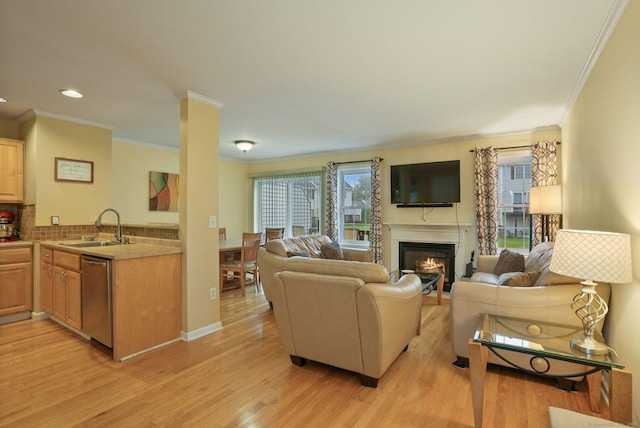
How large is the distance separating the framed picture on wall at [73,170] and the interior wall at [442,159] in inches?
157

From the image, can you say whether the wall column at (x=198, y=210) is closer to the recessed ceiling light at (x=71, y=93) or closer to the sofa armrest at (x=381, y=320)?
the recessed ceiling light at (x=71, y=93)

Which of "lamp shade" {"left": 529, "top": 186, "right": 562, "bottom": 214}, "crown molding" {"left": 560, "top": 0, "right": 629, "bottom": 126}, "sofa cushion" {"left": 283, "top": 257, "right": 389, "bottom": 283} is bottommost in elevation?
"sofa cushion" {"left": 283, "top": 257, "right": 389, "bottom": 283}

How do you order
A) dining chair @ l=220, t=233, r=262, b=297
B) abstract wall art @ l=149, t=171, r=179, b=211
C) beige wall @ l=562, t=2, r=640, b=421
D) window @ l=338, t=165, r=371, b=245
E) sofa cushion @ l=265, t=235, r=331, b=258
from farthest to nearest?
window @ l=338, t=165, r=371, b=245, abstract wall art @ l=149, t=171, r=179, b=211, dining chair @ l=220, t=233, r=262, b=297, sofa cushion @ l=265, t=235, r=331, b=258, beige wall @ l=562, t=2, r=640, b=421

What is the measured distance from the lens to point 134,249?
305cm

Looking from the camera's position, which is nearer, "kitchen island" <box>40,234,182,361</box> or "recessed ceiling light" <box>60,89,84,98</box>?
"kitchen island" <box>40,234,182,361</box>

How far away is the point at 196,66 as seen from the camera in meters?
2.63

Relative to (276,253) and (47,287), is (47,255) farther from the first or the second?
(276,253)

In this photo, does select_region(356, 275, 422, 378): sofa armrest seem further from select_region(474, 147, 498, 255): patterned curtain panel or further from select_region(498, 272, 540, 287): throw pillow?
select_region(474, 147, 498, 255): patterned curtain panel

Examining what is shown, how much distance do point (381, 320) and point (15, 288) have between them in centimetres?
416

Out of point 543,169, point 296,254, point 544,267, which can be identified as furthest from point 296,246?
point 543,169

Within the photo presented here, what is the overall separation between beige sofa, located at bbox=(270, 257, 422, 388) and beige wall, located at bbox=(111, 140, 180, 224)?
389 centimetres

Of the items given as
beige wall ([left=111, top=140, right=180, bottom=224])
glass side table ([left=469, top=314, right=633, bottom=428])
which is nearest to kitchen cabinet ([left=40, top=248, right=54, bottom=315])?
beige wall ([left=111, top=140, right=180, bottom=224])

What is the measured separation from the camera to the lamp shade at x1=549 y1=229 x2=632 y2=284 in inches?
62.9

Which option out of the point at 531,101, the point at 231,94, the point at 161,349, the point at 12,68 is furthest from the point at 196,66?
the point at 531,101
